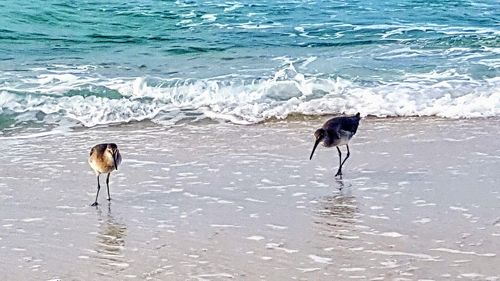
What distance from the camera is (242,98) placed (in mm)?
10398

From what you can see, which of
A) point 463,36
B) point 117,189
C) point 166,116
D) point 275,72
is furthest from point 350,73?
point 117,189

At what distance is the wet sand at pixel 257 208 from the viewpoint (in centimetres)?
498

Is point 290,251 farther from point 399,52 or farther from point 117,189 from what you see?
point 399,52

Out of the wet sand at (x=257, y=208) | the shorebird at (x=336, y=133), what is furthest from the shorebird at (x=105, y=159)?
the shorebird at (x=336, y=133)

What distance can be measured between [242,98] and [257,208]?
4393mm

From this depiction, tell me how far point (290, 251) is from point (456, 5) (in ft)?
47.3

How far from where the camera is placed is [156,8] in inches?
742

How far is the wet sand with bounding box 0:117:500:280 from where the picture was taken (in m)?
4.98

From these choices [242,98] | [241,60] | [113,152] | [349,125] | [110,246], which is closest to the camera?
[110,246]

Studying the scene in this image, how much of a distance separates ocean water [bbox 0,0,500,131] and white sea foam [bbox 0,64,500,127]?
20 millimetres

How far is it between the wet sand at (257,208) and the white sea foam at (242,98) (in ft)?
3.22

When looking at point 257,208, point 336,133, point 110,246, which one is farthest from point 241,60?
point 110,246

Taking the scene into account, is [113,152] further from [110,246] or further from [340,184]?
[340,184]

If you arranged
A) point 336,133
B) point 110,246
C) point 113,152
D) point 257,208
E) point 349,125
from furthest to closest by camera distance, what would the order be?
point 349,125, point 336,133, point 113,152, point 257,208, point 110,246
